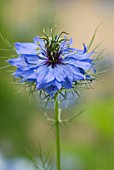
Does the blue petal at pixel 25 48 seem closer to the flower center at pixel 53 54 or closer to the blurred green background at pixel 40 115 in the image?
the flower center at pixel 53 54

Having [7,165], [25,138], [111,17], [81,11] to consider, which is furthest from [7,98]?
[81,11]

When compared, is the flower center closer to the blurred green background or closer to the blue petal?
the blue petal

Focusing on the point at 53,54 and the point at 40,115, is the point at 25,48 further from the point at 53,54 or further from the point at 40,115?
the point at 40,115

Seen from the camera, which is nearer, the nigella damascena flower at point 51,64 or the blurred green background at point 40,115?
the nigella damascena flower at point 51,64

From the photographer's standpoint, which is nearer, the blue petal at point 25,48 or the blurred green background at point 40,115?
the blue petal at point 25,48

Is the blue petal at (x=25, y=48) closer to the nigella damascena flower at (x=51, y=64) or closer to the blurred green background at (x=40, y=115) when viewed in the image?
the nigella damascena flower at (x=51, y=64)

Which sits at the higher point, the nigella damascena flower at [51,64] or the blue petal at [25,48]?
the blue petal at [25,48]

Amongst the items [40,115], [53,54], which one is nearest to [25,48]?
[53,54]

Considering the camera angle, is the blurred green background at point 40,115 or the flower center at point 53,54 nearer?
the flower center at point 53,54

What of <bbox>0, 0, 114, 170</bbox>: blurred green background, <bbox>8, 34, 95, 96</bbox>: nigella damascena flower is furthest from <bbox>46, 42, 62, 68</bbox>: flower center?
<bbox>0, 0, 114, 170</bbox>: blurred green background

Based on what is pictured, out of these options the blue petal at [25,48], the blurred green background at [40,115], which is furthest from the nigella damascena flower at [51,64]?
the blurred green background at [40,115]

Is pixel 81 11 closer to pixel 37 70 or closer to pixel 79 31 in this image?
pixel 79 31
